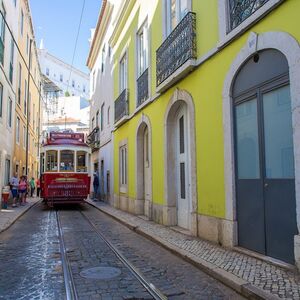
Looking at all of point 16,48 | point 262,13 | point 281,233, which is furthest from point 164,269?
point 16,48

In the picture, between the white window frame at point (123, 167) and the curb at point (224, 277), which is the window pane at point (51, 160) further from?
the curb at point (224, 277)

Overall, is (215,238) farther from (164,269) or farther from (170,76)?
(170,76)

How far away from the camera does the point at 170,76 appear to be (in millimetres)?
9742

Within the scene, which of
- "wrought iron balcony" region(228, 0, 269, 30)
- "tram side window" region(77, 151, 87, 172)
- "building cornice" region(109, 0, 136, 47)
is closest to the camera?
"wrought iron balcony" region(228, 0, 269, 30)

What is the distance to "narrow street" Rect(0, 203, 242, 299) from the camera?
4914mm

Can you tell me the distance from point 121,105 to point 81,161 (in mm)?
4005

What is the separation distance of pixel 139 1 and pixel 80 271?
35.1 feet

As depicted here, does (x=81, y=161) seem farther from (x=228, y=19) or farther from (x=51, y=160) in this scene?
(x=228, y=19)

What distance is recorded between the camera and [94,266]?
21.1 ft

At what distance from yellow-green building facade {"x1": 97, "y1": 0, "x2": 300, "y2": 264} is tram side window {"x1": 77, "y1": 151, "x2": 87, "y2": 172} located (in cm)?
643

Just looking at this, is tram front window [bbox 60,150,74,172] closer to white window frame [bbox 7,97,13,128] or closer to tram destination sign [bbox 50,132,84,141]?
tram destination sign [bbox 50,132,84,141]

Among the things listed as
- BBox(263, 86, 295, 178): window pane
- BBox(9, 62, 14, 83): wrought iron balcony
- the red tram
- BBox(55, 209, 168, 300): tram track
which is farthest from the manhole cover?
BBox(9, 62, 14, 83): wrought iron balcony

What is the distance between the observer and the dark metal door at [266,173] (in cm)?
556

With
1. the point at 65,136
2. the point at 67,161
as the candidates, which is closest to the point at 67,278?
the point at 67,161
